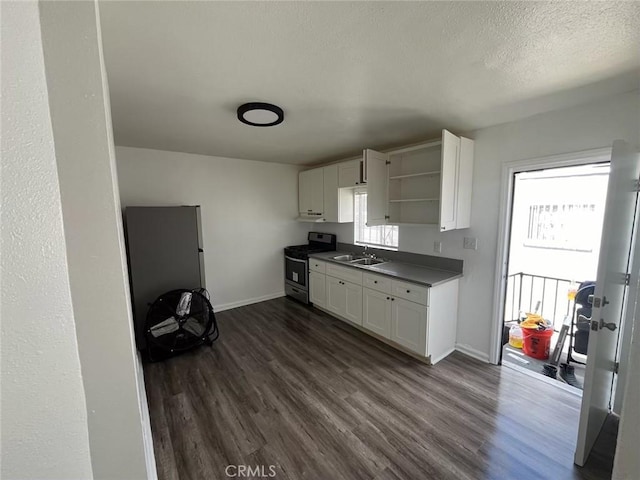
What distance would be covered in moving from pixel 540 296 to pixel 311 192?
12.0ft

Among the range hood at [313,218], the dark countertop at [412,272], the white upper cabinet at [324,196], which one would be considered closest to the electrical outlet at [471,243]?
the dark countertop at [412,272]

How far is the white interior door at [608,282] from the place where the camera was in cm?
152

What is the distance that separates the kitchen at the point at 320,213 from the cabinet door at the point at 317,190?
0.17 ft

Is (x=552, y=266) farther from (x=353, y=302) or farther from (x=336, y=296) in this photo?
(x=336, y=296)

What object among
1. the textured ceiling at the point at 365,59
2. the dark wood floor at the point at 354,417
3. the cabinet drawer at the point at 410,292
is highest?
the textured ceiling at the point at 365,59

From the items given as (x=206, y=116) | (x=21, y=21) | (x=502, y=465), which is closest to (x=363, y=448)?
(x=502, y=465)

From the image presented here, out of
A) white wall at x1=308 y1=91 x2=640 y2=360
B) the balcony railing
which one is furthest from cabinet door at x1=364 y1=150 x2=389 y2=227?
the balcony railing

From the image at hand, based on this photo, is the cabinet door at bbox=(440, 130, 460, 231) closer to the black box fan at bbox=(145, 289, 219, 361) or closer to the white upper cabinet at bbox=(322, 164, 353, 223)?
the white upper cabinet at bbox=(322, 164, 353, 223)

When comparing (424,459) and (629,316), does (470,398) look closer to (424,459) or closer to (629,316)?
(424,459)

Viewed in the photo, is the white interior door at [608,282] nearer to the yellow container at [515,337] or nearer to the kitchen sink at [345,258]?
the yellow container at [515,337]

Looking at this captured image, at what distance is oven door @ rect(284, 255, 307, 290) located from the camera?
413cm

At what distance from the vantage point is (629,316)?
2.00 meters

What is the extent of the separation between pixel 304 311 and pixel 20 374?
356 cm

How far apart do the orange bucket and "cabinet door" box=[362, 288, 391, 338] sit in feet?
5.03
